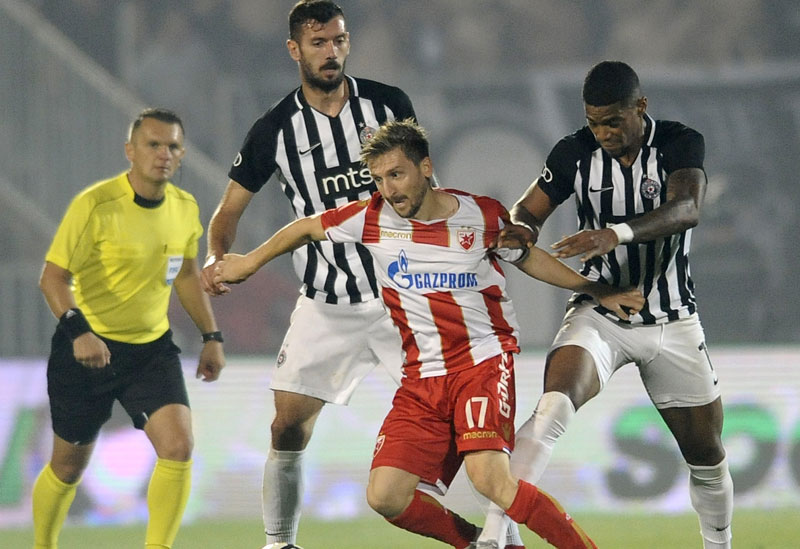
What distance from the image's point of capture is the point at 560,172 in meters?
4.29

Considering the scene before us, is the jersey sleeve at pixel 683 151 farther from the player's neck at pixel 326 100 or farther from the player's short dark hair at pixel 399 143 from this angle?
the player's neck at pixel 326 100

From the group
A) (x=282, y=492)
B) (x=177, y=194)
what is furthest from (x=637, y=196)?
(x=177, y=194)

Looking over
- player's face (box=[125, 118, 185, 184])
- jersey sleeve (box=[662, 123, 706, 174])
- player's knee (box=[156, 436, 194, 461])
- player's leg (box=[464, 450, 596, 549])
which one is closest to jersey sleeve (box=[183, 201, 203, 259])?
player's face (box=[125, 118, 185, 184])

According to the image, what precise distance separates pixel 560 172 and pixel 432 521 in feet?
4.40

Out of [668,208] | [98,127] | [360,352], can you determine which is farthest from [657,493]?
[98,127]

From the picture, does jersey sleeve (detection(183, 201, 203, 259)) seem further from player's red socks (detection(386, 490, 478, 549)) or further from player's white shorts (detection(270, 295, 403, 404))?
player's red socks (detection(386, 490, 478, 549))

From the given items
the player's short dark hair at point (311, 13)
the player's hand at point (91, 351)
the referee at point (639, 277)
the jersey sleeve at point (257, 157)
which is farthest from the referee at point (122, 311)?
the referee at point (639, 277)

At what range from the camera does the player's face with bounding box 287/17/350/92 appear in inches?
172

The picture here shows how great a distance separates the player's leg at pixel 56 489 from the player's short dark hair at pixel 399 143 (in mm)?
1954

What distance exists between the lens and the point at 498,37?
40.5 feet

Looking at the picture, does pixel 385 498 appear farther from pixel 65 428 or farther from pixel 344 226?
pixel 65 428

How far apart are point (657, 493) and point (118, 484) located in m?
3.30

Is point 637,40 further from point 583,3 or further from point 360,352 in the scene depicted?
point 360,352

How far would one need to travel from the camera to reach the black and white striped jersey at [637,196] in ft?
13.8
